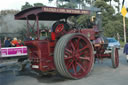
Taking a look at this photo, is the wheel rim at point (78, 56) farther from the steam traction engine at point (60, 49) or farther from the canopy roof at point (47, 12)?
the canopy roof at point (47, 12)

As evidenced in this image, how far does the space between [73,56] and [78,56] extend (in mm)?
215

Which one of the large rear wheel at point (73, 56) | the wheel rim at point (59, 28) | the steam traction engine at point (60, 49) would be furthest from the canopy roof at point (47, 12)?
the large rear wheel at point (73, 56)

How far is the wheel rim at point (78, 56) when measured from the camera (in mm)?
5633

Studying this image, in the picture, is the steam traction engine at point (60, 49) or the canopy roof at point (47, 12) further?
the canopy roof at point (47, 12)

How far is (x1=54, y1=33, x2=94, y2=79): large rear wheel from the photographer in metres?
5.04

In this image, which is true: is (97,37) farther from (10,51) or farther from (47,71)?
(10,51)

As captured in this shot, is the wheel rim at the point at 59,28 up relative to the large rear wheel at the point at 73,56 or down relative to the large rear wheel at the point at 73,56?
up

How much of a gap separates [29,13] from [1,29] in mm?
15311

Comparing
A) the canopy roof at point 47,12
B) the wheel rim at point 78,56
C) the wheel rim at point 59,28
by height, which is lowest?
the wheel rim at point 78,56

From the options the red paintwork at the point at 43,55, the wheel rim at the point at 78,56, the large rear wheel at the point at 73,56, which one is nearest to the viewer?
the large rear wheel at the point at 73,56

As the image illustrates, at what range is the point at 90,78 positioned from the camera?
19.4 feet

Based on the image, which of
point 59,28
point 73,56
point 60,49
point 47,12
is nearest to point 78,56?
point 73,56

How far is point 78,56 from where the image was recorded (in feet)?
19.0

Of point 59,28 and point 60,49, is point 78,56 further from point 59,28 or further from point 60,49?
point 59,28
